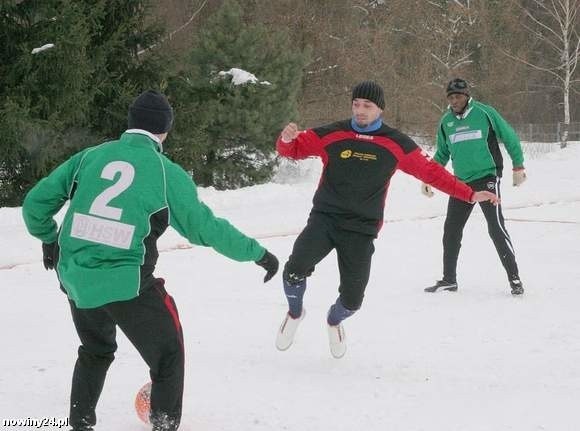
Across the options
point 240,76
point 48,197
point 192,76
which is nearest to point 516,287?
point 48,197

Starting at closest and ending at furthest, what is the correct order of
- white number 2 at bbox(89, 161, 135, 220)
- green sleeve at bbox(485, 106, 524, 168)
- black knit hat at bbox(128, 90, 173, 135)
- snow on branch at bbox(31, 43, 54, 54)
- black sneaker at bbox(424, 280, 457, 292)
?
white number 2 at bbox(89, 161, 135, 220) < black knit hat at bbox(128, 90, 173, 135) < green sleeve at bbox(485, 106, 524, 168) < black sneaker at bbox(424, 280, 457, 292) < snow on branch at bbox(31, 43, 54, 54)

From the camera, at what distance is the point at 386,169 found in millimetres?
4953

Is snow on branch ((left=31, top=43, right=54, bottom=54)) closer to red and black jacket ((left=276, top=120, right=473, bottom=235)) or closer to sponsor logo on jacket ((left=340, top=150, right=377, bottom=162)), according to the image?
red and black jacket ((left=276, top=120, right=473, bottom=235))

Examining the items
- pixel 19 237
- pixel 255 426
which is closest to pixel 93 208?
pixel 255 426

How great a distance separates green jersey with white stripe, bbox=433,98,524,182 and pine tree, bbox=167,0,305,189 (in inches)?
318

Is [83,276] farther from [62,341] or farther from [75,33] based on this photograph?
[75,33]

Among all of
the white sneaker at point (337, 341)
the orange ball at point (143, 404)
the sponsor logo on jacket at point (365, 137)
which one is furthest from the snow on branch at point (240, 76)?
the orange ball at point (143, 404)

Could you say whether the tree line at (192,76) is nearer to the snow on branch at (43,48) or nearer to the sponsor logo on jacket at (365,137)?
the snow on branch at (43,48)

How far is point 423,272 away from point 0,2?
825 centimetres

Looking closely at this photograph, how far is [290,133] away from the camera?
16.1 ft

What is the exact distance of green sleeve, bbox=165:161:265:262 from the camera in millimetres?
3170

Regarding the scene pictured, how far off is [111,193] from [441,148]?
5091 millimetres

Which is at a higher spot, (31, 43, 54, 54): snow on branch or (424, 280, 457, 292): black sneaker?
(31, 43, 54, 54): snow on branch

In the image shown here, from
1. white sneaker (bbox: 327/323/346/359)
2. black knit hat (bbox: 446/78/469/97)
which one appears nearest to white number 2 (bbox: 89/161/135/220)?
white sneaker (bbox: 327/323/346/359)
